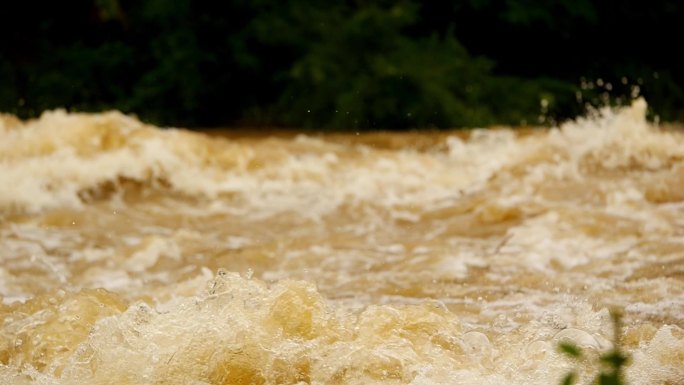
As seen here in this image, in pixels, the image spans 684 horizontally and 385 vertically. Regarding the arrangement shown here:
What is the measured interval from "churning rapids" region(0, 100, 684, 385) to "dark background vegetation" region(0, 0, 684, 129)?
103 cm

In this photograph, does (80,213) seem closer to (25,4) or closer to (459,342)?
(459,342)

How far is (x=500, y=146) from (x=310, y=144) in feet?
5.79

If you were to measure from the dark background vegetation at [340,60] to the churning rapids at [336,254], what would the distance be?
40.5 inches

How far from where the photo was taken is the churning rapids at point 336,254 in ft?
8.54

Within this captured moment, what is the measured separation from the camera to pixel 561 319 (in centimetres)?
310

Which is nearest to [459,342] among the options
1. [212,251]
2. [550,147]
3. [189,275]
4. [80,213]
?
[189,275]

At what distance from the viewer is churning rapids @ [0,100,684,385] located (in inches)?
102

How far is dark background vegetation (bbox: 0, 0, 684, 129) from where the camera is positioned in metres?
9.61

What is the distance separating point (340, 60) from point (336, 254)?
5.53 m

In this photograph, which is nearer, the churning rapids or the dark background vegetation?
the churning rapids

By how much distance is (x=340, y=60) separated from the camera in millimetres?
9812

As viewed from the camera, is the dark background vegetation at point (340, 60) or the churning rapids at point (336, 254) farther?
the dark background vegetation at point (340, 60)

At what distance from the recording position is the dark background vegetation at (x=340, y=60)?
9.61 metres

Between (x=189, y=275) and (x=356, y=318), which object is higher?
(x=356, y=318)
